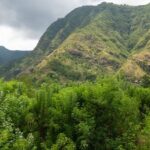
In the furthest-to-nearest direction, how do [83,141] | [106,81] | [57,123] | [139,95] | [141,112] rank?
1. [139,95]
2. [141,112]
3. [106,81]
4. [57,123]
5. [83,141]

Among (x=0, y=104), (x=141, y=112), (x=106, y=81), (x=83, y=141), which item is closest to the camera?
(x=0, y=104)

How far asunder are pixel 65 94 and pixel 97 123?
841cm

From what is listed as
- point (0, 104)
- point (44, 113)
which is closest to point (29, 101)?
point (44, 113)

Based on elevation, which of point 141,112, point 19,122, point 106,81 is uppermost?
point 106,81

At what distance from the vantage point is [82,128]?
65.2 meters

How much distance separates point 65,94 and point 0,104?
120 ft

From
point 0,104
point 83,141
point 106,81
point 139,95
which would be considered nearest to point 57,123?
point 83,141

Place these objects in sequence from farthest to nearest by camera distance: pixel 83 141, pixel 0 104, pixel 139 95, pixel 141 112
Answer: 1. pixel 139 95
2. pixel 141 112
3. pixel 83 141
4. pixel 0 104

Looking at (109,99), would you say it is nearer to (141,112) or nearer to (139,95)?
(141,112)

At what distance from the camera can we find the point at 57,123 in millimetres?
69688

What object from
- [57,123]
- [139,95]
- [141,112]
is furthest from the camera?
[139,95]

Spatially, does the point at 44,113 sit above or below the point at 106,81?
below

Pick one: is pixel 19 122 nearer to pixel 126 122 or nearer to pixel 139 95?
pixel 126 122

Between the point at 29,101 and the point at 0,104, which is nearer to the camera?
the point at 0,104
